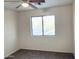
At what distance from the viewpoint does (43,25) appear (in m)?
6.00

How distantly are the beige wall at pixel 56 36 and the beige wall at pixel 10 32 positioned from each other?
0.46 m

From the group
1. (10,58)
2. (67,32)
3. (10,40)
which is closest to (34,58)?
(10,58)

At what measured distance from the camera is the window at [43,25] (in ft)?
19.0

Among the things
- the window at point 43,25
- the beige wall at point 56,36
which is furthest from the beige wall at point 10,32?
the window at point 43,25

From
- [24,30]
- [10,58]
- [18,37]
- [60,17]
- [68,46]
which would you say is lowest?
[10,58]

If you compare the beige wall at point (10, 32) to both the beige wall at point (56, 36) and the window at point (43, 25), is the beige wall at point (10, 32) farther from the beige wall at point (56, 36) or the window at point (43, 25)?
the window at point (43, 25)

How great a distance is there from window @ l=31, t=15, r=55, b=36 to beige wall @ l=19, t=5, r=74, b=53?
0.26 metres

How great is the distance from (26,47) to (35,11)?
2357 mm

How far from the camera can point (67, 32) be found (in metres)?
5.30

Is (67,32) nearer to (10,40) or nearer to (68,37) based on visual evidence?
(68,37)

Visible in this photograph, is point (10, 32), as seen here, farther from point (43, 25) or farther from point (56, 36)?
point (56, 36)

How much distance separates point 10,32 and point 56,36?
2.61m

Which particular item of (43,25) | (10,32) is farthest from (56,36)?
(10,32)
